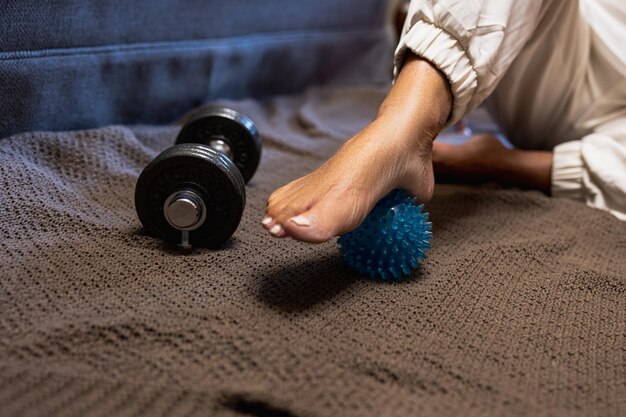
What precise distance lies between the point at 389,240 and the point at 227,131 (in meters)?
0.37

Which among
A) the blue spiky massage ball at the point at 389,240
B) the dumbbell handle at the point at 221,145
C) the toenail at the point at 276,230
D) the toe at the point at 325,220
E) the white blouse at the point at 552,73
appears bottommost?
the dumbbell handle at the point at 221,145

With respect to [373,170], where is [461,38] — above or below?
above

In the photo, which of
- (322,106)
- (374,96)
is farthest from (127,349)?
(374,96)

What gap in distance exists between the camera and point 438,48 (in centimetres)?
82

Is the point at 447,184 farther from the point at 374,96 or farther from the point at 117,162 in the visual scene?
the point at 374,96

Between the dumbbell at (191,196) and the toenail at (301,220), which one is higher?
the toenail at (301,220)

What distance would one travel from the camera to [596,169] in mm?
Answer: 1014

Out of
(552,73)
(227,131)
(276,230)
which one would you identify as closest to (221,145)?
(227,131)

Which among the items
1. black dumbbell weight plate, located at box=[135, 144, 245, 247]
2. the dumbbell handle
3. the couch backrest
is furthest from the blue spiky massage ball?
the couch backrest

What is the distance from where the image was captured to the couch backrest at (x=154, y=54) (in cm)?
102

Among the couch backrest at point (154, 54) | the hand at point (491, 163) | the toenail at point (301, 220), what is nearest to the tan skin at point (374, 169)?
the toenail at point (301, 220)

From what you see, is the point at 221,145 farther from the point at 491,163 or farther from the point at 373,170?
the point at 491,163

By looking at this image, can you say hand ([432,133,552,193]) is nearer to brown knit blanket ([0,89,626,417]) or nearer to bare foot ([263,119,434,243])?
brown knit blanket ([0,89,626,417])

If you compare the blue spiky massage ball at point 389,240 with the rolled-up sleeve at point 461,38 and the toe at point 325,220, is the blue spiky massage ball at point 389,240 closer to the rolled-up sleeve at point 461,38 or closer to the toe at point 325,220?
the toe at point 325,220
